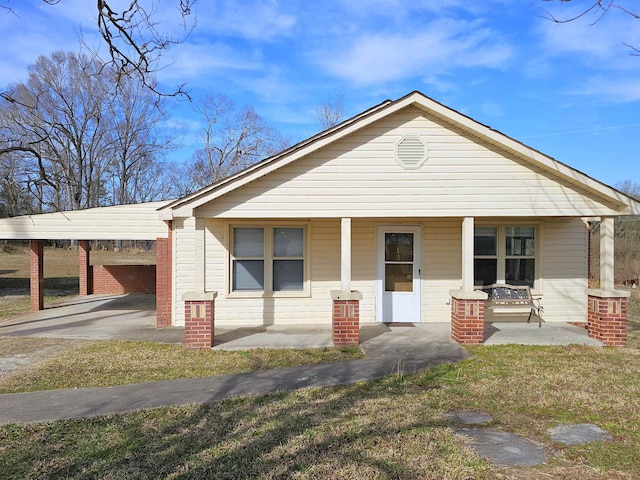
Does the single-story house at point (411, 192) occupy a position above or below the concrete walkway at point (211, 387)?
above

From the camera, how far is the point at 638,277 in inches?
868

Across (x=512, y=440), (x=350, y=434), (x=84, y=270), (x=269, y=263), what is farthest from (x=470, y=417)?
(x=84, y=270)

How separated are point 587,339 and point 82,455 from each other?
8.57m

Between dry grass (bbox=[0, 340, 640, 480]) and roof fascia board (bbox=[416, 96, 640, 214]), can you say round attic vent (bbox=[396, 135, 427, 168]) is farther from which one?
dry grass (bbox=[0, 340, 640, 480])

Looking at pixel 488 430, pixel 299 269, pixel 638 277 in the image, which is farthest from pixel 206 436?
pixel 638 277

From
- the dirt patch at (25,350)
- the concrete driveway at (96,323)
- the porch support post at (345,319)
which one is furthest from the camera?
the concrete driveway at (96,323)

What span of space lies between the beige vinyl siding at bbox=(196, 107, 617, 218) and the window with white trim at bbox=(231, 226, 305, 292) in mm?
1941

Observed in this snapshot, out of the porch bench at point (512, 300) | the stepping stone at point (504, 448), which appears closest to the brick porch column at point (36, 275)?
the porch bench at point (512, 300)

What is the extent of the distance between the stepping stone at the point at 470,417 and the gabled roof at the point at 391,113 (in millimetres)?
5055

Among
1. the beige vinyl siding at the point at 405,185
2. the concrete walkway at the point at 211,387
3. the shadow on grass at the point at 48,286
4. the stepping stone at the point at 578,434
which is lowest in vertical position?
the shadow on grass at the point at 48,286

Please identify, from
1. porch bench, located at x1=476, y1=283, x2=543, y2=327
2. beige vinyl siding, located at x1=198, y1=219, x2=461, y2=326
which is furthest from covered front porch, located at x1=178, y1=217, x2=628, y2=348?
porch bench, located at x1=476, y1=283, x2=543, y2=327

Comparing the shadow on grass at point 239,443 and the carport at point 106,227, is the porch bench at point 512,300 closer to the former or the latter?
the shadow on grass at point 239,443

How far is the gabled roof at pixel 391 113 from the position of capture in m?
7.91

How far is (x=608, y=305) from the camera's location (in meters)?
8.11
